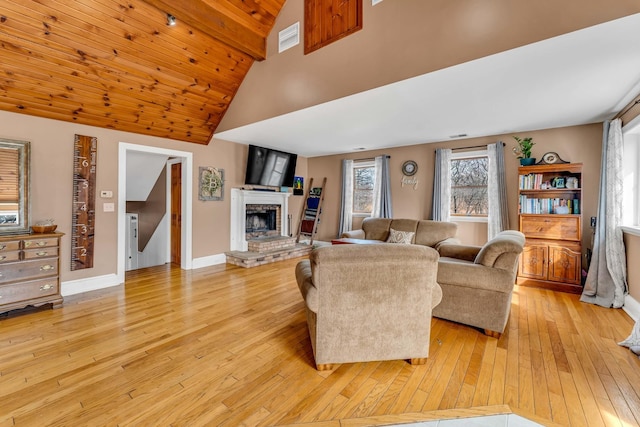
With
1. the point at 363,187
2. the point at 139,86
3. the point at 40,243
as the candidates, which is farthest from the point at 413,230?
the point at 40,243

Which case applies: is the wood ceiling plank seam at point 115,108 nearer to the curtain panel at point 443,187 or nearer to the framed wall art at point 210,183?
the framed wall art at point 210,183

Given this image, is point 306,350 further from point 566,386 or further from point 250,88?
point 250,88

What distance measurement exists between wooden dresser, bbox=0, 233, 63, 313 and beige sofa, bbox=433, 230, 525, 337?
4.29 metres

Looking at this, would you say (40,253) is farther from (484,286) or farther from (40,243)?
(484,286)

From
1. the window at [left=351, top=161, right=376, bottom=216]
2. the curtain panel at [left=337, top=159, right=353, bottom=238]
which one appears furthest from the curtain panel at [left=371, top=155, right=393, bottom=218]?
the curtain panel at [left=337, top=159, right=353, bottom=238]

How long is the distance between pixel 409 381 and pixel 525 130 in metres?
4.59

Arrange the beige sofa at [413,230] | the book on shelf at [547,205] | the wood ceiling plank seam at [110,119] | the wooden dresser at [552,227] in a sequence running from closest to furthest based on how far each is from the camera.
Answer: the wood ceiling plank seam at [110,119] < the wooden dresser at [552,227] < the book on shelf at [547,205] < the beige sofa at [413,230]

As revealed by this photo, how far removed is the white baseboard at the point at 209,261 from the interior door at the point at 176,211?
46 centimetres

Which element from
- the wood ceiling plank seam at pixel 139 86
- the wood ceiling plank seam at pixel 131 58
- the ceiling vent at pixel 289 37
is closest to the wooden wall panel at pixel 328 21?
the ceiling vent at pixel 289 37

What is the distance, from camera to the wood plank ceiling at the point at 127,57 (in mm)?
2768

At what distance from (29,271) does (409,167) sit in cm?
599

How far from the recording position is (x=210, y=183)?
5.29 metres

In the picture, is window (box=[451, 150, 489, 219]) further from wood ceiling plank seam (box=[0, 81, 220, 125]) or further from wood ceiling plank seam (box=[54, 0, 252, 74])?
wood ceiling plank seam (box=[0, 81, 220, 125])

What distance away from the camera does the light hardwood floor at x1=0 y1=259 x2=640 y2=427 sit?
5.34 feet
